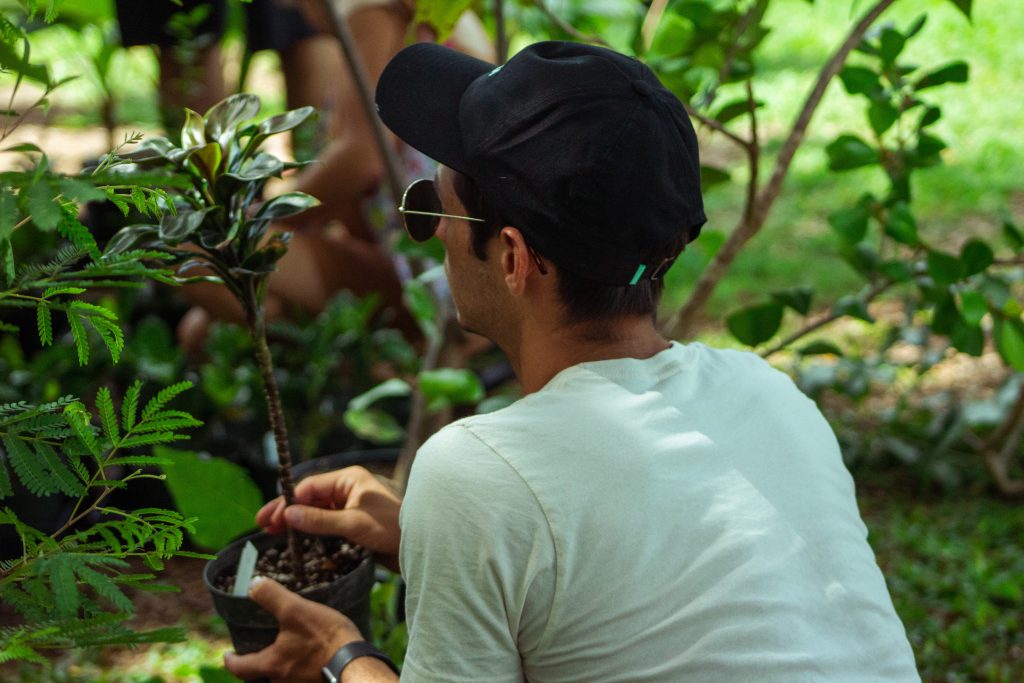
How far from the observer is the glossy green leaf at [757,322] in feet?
7.98

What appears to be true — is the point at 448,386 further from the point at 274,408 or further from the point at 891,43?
the point at 891,43

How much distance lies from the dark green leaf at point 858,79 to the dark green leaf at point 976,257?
40 centimetres

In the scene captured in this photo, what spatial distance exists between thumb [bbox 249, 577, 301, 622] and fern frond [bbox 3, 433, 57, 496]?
20.0 inches

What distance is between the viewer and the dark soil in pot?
158 centimetres

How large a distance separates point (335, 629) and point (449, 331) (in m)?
1.26

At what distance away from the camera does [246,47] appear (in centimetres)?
398

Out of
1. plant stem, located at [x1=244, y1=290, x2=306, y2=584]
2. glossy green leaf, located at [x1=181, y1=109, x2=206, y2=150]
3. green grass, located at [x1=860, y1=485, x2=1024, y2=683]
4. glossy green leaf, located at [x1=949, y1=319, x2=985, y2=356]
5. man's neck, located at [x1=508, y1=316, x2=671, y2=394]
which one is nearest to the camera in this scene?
man's neck, located at [x1=508, y1=316, x2=671, y2=394]

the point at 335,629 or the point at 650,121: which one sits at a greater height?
the point at 650,121

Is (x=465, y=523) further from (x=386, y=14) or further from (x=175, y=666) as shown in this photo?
(x=386, y=14)

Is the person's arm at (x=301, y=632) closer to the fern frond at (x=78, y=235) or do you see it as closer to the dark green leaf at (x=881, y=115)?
the fern frond at (x=78, y=235)

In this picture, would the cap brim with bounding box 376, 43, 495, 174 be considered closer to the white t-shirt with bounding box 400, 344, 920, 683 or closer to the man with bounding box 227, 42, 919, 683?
the man with bounding box 227, 42, 919, 683

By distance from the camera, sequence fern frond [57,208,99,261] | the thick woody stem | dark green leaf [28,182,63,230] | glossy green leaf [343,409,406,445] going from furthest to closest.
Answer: glossy green leaf [343,409,406,445] → the thick woody stem → fern frond [57,208,99,261] → dark green leaf [28,182,63,230]

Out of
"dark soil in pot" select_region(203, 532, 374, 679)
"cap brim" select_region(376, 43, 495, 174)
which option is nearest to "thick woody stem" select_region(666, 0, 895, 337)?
"cap brim" select_region(376, 43, 495, 174)

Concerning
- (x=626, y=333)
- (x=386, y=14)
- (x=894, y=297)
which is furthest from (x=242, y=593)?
(x=894, y=297)
